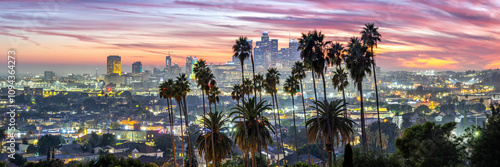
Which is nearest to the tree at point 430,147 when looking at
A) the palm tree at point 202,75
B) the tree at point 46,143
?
the palm tree at point 202,75

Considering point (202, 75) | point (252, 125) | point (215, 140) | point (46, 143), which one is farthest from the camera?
point (46, 143)

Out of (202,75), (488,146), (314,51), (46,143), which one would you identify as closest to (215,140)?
(202,75)

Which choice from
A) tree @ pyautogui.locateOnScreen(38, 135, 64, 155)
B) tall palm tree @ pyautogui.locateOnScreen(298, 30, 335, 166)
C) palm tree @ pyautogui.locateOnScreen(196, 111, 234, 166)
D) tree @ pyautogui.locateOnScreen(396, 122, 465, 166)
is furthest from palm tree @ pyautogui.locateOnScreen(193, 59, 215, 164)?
tree @ pyautogui.locateOnScreen(38, 135, 64, 155)

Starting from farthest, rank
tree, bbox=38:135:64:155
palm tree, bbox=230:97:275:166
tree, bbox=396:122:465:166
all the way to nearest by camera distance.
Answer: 1. tree, bbox=38:135:64:155
2. palm tree, bbox=230:97:275:166
3. tree, bbox=396:122:465:166

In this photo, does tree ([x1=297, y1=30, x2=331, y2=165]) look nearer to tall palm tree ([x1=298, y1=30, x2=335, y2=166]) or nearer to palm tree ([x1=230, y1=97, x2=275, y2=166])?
tall palm tree ([x1=298, y1=30, x2=335, y2=166])

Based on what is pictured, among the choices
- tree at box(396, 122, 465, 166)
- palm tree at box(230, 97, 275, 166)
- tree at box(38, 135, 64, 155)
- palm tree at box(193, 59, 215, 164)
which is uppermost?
palm tree at box(193, 59, 215, 164)

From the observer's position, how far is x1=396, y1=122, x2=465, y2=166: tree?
108 ft

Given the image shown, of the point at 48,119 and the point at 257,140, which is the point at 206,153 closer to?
the point at 257,140

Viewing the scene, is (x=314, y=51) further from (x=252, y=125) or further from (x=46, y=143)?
(x=46, y=143)

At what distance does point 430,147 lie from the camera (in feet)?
112

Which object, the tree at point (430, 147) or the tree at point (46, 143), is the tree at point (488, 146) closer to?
the tree at point (430, 147)

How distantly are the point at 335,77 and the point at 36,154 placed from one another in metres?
67.6

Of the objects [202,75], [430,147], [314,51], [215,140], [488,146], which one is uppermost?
[314,51]

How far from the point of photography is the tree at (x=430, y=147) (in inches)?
1293
